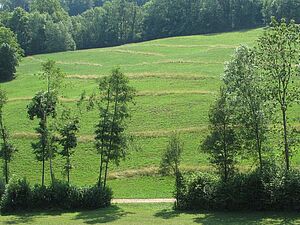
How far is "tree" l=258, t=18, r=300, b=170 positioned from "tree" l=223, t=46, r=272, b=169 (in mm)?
785

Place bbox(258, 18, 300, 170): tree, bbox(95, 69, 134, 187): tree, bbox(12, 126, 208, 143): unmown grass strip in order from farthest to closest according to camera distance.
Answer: bbox(12, 126, 208, 143): unmown grass strip < bbox(95, 69, 134, 187): tree < bbox(258, 18, 300, 170): tree

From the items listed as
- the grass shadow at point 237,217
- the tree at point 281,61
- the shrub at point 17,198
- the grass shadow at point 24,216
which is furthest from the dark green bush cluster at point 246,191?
the shrub at point 17,198

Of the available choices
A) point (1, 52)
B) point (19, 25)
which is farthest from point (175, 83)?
point (19, 25)

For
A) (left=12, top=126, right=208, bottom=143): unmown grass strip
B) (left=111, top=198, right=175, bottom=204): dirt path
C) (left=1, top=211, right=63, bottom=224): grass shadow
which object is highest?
(left=12, top=126, right=208, bottom=143): unmown grass strip

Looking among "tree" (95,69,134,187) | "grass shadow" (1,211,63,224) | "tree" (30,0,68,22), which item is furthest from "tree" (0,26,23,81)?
"tree" (30,0,68,22)

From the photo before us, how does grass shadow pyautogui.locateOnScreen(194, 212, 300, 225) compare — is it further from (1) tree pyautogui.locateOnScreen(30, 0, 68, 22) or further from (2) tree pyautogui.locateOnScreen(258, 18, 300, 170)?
(1) tree pyautogui.locateOnScreen(30, 0, 68, 22)

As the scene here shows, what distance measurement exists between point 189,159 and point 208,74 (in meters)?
31.6

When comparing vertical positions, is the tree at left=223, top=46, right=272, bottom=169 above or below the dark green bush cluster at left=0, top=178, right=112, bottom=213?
above

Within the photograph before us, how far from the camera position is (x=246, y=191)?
39.9m

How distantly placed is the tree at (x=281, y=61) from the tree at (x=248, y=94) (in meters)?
0.79

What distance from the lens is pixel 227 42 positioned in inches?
4786

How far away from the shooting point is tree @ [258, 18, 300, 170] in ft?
132

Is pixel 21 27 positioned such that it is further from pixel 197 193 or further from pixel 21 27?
pixel 197 193

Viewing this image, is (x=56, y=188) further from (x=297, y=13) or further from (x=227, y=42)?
(x=297, y=13)
